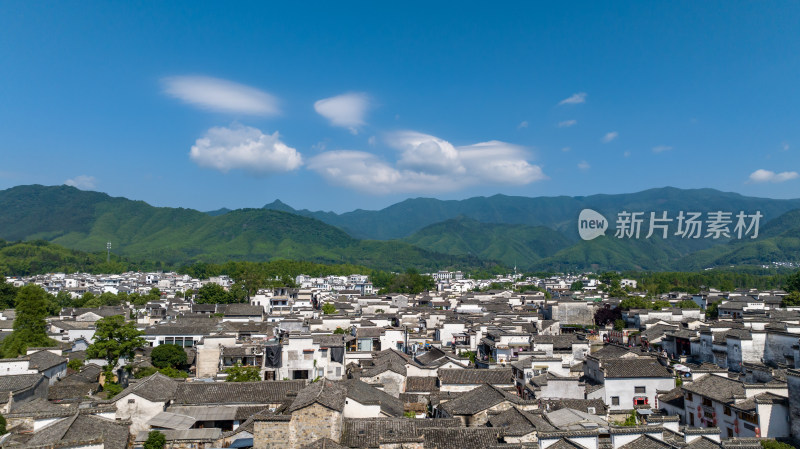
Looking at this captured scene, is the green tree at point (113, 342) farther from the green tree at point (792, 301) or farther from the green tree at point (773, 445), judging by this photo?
the green tree at point (792, 301)

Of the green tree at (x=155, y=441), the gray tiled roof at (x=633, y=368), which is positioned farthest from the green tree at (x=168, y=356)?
the gray tiled roof at (x=633, y=368)

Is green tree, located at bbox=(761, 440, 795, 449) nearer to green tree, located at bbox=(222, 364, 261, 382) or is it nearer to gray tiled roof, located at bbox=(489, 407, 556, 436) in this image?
gray tiled roof, located at bbox=(489, 407, 556, 436)

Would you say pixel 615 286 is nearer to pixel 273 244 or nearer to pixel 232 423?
pixel 232 423

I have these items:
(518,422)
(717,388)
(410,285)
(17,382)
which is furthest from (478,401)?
Result: (410,285)

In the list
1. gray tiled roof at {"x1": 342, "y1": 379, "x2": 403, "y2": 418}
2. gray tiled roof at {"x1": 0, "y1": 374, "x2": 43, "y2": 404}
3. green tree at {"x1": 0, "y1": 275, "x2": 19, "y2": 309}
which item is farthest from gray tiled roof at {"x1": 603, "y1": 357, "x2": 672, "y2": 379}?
Answer: green tree at {"x1": 0, "y1": 275, "x2": 19, "y2": 309}

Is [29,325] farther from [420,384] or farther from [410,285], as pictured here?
[410,285]

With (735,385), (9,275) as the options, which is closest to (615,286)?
(735,385)
